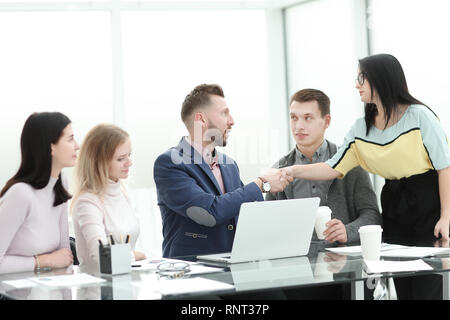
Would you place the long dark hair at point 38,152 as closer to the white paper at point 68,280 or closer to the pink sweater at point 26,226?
the pink sweater at point 26,226

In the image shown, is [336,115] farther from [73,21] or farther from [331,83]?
[73,21]

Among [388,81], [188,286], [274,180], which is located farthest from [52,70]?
[188,286]

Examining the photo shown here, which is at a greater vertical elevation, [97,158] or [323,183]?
[97,158]

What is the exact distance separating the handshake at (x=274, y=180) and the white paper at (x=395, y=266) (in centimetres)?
86

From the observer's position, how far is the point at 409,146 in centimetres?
300

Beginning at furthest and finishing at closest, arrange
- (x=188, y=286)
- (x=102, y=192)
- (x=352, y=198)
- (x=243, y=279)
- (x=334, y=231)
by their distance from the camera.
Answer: (x=352, y=198), (x=334, y=231), (x=102, y=192), (x=243, y=279), (x=188, y=286)

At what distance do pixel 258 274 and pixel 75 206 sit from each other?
89 cm

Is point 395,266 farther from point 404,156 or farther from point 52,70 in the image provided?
point 52,70

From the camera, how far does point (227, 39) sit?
568 cm

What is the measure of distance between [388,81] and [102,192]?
1309 mm

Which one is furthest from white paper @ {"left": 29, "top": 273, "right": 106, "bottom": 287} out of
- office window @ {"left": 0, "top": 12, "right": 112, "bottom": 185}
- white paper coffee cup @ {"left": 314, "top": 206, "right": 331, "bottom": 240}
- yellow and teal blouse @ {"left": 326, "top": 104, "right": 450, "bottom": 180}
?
office window @ {"left": 0, "top": 12, "right": 112, "bottom": 185}

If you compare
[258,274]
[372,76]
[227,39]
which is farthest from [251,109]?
[258,274]

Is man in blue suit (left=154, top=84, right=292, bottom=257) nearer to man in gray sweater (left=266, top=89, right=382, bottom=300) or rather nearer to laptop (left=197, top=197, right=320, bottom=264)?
man in gray sweater (left=266, top=89, right=382, bottom=300)

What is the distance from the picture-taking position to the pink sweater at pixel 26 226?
2.58 metres
